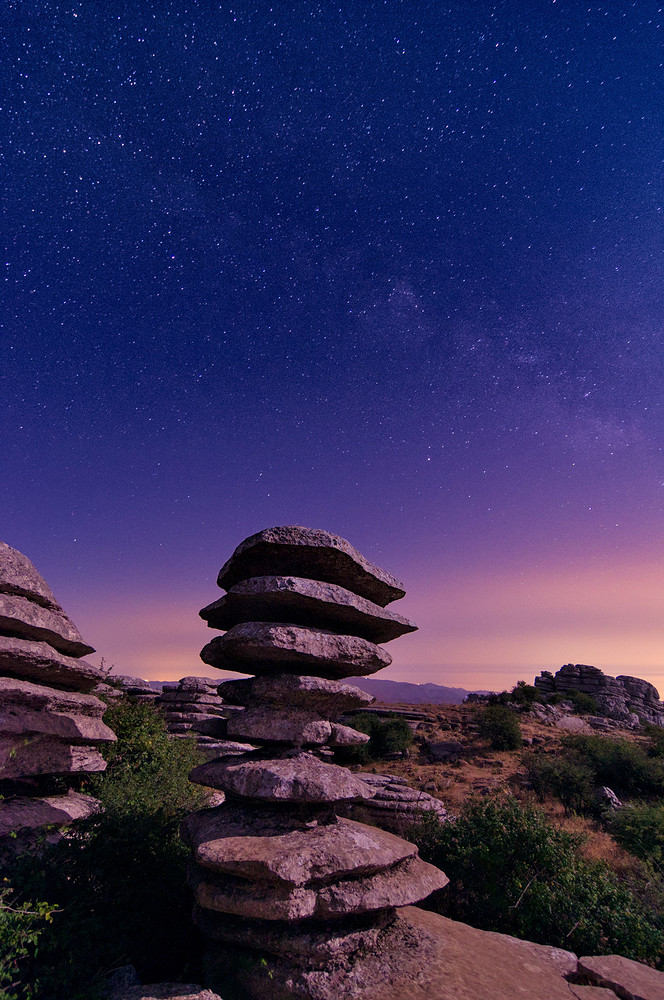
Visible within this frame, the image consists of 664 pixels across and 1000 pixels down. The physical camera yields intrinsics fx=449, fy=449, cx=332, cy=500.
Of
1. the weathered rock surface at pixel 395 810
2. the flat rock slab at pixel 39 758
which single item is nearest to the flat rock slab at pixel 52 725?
the flat rock slab at pixel 39 758

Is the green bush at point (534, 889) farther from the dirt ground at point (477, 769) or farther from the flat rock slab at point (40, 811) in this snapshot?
the flat rock slab at point (40, 811)

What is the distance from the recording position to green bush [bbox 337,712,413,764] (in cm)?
3256

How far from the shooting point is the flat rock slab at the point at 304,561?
26.1 ft

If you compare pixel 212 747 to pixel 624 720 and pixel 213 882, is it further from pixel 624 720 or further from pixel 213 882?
pixel 624 720

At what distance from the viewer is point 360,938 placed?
6.36 m

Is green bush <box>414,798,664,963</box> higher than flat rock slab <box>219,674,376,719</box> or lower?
lower

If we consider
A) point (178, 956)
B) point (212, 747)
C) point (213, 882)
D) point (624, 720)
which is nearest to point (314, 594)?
point (213, 882)

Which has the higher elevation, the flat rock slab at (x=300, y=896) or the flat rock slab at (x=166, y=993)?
the flat rock slab at (x=300, y=896)

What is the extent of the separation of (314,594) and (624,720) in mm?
58178

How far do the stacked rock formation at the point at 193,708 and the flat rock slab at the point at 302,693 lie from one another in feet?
46.7

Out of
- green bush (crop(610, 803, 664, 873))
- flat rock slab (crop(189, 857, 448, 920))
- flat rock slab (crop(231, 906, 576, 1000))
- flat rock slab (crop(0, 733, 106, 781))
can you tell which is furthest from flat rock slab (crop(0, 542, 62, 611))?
green bush (crop(610, 803, 664, 873))

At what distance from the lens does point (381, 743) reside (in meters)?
34.0

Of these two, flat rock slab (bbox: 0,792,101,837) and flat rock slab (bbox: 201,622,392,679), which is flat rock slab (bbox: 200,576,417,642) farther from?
flat rock slab (bbox: 0,792,101,837)

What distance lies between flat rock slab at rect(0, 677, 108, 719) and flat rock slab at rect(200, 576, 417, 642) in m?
3.31
